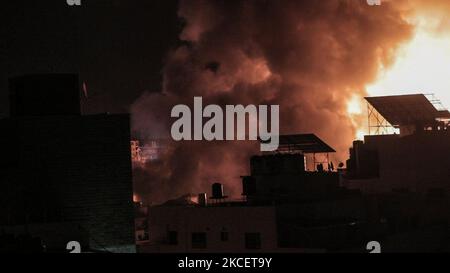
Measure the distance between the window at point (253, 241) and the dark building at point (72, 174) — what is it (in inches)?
188

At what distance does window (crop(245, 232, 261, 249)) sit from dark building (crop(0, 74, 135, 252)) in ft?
15.7

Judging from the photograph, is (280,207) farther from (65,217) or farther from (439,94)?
(439,94)

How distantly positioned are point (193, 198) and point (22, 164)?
28349 mm

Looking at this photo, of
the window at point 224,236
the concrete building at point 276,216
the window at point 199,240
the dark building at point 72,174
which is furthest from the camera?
the window at point 199,240

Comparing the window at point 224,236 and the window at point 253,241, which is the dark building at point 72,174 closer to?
the window at point 224,236

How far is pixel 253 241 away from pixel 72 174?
7741 millimetres

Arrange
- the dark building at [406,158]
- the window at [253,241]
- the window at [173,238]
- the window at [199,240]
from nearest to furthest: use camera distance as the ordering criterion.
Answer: the window at [253,241] < the window at [199,240] < the window at [173,238] < the dark building at [406,158]

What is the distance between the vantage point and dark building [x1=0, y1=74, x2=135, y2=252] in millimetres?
34156

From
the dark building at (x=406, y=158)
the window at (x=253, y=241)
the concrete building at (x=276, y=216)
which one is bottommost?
the window at (x=253, y=241)

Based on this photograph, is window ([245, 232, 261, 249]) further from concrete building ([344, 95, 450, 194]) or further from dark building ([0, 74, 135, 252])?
concrete building ([344, 95, 450, 194])

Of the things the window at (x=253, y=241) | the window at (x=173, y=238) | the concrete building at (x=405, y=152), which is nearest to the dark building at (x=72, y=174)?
the window at (x=253, y=241)

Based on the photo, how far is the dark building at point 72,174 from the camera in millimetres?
34156

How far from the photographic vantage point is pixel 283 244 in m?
35.9

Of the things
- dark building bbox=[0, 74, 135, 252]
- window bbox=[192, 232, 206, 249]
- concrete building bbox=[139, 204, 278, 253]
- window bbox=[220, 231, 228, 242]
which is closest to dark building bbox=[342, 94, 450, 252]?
concrete building bbox=[139, 204, 278, 253]
